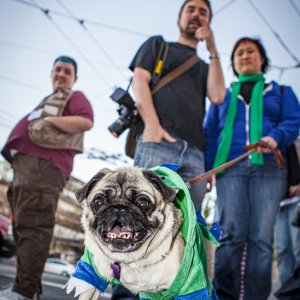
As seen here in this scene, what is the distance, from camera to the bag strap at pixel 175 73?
250 cm

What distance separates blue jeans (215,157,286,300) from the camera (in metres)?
2.35

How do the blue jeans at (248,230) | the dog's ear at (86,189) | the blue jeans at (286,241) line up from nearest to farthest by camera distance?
the dog's ear at (86,189) → the blue jeans at (248,230) → the blue jeans at (286,241)

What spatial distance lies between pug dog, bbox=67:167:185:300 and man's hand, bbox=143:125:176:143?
1.80 feet

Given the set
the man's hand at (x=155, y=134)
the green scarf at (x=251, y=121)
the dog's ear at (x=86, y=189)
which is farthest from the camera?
the green scarf at (x=251, y=121)

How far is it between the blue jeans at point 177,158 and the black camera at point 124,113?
0.23 metres

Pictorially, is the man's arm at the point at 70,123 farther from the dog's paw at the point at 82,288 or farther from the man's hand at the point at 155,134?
the dog's paw at the point at 82,288

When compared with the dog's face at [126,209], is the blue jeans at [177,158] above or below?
above

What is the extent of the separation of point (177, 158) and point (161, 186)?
27.2 inches

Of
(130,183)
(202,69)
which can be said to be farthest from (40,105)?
(130,183)

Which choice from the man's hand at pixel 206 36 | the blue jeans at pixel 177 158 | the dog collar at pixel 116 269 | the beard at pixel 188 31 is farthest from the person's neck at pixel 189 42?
the dog collar at pixel 116 269

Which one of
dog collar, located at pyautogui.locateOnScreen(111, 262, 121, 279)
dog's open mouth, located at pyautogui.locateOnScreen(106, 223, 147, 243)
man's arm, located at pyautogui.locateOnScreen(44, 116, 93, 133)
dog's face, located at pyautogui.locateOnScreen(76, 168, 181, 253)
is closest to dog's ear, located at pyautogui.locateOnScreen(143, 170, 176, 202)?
Answer: dog's face, located at pyautogui.locateOnScreen(76, 168, 181, 253)

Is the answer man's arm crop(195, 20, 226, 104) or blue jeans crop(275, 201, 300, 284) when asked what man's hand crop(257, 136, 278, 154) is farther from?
blue jeans crop(275, 201, 300, 284)

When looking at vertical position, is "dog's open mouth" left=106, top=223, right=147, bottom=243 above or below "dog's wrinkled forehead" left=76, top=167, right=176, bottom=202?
below

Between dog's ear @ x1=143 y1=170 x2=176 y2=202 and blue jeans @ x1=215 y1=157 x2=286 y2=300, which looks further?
blue jeans @ x1=215 y1=157 x2=286 y2=300
